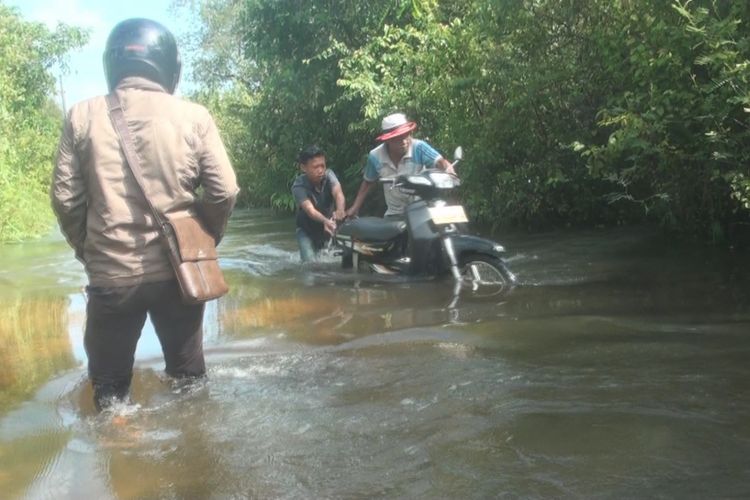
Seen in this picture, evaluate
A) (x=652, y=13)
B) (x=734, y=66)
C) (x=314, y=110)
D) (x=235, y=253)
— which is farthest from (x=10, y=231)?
(x=734, y=66)

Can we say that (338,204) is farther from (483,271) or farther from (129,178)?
(129,178)

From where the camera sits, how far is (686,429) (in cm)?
317

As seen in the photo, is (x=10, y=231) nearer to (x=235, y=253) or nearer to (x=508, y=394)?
(x=235, y=253)

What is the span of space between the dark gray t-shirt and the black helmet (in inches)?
192

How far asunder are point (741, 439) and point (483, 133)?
7.67 meters

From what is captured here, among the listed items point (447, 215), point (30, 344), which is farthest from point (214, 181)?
point (447, 215)

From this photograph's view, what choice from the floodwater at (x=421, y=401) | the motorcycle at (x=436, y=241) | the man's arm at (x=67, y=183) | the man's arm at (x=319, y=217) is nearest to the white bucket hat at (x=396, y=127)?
the motorcycle at (x=436, y=241)

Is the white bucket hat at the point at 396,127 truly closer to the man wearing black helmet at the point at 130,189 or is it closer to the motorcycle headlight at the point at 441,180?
the motorcycle headlight at the point at 441,180

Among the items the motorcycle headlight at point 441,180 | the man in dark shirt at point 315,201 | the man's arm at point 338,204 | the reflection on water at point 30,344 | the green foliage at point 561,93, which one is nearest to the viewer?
the reflection on water at point 30,344

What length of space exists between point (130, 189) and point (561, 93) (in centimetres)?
715

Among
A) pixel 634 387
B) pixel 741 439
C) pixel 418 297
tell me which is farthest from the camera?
pixel 418 297

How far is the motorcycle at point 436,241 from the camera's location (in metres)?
6.89

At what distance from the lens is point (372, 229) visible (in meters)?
7.88

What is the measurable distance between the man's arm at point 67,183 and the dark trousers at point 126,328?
363 mm
